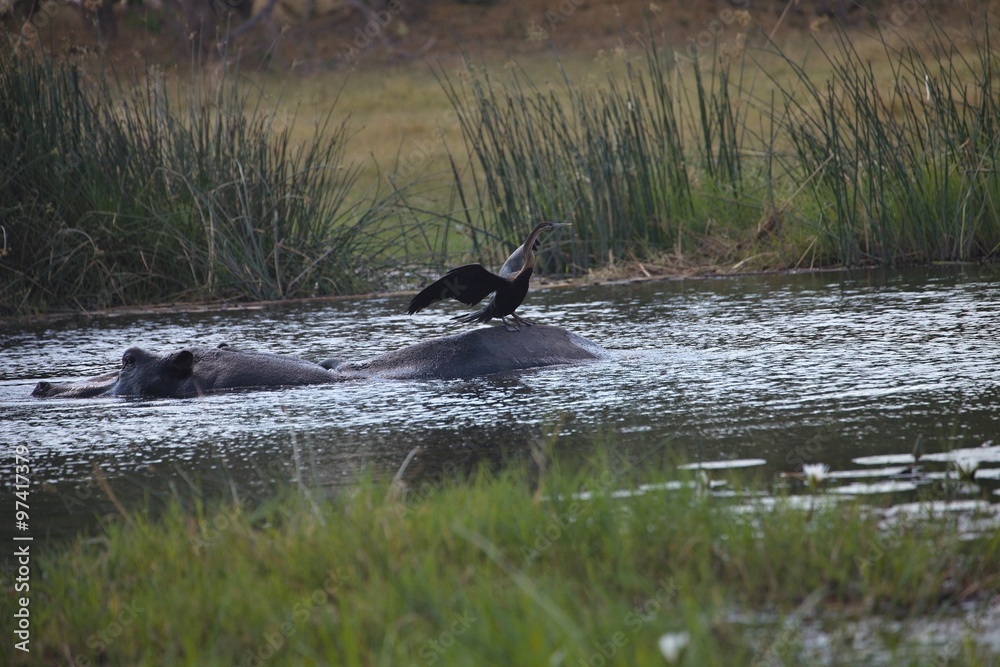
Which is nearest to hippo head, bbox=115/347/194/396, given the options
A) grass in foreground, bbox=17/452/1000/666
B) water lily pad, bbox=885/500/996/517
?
grass in foreground, bbox=17/452/1000/666

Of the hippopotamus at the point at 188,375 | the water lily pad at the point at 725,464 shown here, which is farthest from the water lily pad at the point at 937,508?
the hippopotamus at the point at 188,375

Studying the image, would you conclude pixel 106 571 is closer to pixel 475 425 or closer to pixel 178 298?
pixel 475 425

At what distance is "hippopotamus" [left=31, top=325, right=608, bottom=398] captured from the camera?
4727 millimetres

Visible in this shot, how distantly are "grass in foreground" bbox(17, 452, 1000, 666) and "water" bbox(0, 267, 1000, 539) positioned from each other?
1.34 feet

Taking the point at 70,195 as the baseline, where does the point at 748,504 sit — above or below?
below

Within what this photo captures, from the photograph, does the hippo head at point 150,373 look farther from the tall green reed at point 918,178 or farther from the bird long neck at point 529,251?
the tall green reed at point 918,178

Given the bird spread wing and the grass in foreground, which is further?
the bird spread wing

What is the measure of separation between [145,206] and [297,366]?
320cm

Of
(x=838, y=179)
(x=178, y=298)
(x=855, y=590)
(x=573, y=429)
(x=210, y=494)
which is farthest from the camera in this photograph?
(x=178, y=298)

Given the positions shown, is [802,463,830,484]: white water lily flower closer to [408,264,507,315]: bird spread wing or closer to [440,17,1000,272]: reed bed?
[408,264,507,315]: bird spread wing

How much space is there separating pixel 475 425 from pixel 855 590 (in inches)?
70.0

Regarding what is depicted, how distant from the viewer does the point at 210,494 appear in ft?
10.4

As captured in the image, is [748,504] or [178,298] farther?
[178,298]

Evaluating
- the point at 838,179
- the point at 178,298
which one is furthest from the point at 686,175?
the point at 178,298
